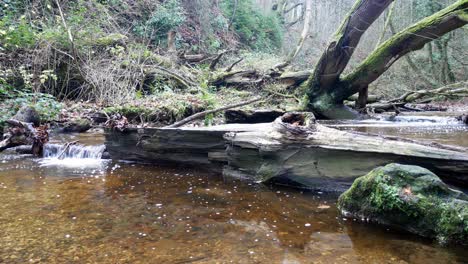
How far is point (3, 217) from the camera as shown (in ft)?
11.1

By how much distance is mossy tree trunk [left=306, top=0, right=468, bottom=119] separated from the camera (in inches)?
344

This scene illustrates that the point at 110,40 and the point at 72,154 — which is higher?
the point at 110,40

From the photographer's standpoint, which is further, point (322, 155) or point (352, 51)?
point (352, 51)

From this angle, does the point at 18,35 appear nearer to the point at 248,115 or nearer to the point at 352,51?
the point at 248,115

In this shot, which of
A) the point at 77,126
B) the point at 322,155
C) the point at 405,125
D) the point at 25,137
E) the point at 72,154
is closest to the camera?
the point at 322,155

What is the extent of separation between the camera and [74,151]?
6.62m

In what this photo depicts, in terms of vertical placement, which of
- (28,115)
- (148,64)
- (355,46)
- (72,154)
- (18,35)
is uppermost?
(18,35)

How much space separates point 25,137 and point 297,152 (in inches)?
214

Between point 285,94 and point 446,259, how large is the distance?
10702 mm

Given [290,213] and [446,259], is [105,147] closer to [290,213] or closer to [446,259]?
[290,213]

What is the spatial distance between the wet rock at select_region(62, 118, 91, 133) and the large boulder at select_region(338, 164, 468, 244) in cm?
742

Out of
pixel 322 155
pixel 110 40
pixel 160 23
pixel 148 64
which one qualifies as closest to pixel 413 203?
pixel 322 155

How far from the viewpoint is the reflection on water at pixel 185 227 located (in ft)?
8.61

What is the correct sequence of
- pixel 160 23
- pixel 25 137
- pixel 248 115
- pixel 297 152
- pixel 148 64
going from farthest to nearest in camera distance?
pixel 160 23, pixel 148 64, pixel 248 115, pixel 25 137, pixel 297 152
